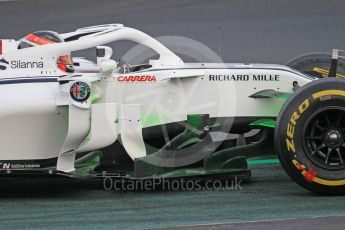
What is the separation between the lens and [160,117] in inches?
271

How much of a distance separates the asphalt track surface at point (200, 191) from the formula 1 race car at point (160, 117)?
26 cm

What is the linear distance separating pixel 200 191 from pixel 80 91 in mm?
1248

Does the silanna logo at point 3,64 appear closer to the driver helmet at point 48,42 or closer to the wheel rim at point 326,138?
the driver helmet at point 48,42

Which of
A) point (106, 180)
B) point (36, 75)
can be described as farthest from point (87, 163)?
point (36, 75)

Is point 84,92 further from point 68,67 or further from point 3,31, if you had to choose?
point 3,31

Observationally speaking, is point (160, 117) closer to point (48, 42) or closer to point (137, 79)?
point (137, 79)

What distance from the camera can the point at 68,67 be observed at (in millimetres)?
7109

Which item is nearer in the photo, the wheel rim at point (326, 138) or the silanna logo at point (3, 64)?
the wheel rim at point (326, 138)


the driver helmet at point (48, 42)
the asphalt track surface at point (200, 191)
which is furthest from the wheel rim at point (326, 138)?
the driver helmet at point (48, 42)

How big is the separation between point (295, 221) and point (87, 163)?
208cm

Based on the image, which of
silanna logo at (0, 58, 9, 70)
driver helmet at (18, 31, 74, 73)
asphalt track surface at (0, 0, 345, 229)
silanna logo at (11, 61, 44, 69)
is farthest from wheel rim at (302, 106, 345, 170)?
silanna logo at (0, 58, 9, 70)

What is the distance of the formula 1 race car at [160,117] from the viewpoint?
6344 millimetres

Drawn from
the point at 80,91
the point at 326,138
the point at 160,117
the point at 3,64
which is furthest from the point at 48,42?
the point at 326,138

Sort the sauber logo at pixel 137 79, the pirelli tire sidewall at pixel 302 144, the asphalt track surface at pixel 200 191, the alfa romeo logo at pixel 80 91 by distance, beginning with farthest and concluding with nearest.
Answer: the sauber logo at pixel 137 79
the alfa romeo logo at pixel 80 91
the pirelli tire sidewall at pixel 302 144
the asphalt track surface at pixel 200 191
